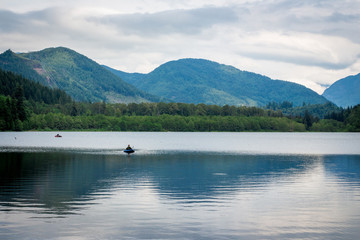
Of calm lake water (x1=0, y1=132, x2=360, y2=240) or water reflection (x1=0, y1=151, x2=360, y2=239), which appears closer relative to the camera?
calm lake water (x1=0, y1=132, x2=360, y2=240)

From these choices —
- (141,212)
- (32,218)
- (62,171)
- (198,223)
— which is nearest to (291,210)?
(198,223)

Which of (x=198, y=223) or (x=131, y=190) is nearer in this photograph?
(x=198, y=223)

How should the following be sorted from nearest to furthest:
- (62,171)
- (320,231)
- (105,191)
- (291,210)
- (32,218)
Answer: (320,231)
(32,218)
(291,210)
(105,191)
(62,171)

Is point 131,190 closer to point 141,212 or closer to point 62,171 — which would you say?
point 141,212

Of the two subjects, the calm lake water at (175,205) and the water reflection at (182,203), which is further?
the water reflection at (182,203)

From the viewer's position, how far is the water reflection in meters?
28.9

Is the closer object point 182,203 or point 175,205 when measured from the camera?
point 175,205

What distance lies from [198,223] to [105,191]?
17542 millimetres

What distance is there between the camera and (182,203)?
126 feet

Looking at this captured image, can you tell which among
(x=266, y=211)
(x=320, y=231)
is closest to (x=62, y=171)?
(x=266, y=211)

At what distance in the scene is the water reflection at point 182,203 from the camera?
28.9 m

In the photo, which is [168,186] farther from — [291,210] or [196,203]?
Answer: [291,210]

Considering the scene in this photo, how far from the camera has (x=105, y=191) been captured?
45250 millimetres

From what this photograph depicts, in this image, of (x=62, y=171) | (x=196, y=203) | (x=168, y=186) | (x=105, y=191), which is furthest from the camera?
(x=62, y=171)
